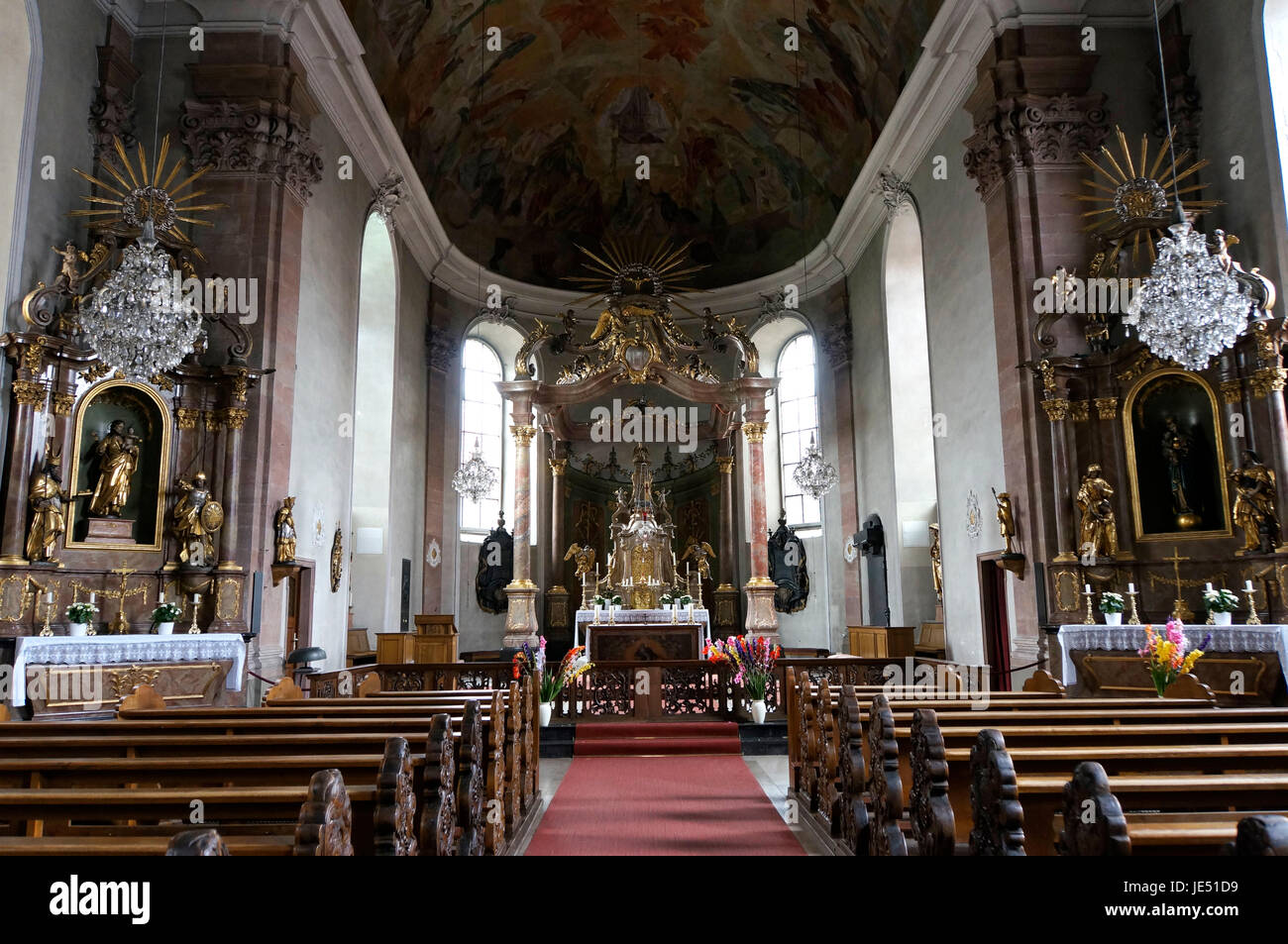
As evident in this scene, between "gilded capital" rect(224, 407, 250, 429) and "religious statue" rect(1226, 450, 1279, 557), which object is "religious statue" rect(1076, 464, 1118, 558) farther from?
"gilded capital" rect(224, 407, 250, 429)

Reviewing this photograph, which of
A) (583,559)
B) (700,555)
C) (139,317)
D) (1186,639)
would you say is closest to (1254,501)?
(1186,639)

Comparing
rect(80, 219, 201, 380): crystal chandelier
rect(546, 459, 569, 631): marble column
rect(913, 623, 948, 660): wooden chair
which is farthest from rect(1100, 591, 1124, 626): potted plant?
rect(546, 459, 569, 631): marble column

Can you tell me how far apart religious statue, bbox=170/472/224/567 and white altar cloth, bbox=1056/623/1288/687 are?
9.57 meters

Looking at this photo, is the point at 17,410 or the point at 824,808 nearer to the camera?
the point at 824,808

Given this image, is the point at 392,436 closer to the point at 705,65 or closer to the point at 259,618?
the point at 259,618

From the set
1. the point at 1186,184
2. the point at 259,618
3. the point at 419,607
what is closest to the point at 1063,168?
the point at 1186,184

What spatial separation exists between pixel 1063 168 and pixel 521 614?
35.0ft

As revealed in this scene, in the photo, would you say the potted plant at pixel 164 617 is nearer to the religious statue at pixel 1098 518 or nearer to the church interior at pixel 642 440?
the church interior at pixel 642 440

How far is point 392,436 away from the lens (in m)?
16.2

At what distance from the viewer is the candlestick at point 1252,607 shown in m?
8.32

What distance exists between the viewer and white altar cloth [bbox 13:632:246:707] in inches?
311

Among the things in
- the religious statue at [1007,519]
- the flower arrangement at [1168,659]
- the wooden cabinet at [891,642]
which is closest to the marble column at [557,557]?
the wooden cabinet at [891,642]

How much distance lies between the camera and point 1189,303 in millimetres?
7391

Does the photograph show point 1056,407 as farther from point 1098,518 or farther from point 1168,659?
point 1168,659
